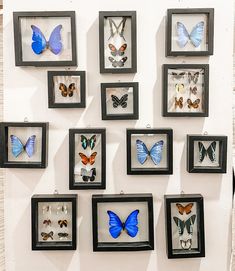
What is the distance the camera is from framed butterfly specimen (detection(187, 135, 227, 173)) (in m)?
1.16

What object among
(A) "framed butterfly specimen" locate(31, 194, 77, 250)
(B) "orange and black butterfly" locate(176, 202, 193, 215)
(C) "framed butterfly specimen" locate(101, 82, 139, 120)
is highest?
(C) "framed butterfly specimen" locate(101, 82, 139, 120)

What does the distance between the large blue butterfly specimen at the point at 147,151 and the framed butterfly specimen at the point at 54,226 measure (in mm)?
270

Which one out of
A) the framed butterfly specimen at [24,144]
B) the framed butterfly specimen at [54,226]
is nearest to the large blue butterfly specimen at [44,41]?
the framed butterfly specimen at [24,144]

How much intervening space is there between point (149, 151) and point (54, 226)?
0.43 m

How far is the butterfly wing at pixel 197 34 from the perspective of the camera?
1.15m

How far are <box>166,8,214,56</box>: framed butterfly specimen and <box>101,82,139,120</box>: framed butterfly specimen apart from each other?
0.18 m

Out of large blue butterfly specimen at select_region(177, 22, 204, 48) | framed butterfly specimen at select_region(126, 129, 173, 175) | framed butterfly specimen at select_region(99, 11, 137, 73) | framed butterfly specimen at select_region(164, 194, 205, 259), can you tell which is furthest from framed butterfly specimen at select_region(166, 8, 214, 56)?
framed butterfly specimen at select_region(164, 194, 205, 259)

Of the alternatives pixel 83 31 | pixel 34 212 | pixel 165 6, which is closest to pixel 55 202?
pixel 34 212

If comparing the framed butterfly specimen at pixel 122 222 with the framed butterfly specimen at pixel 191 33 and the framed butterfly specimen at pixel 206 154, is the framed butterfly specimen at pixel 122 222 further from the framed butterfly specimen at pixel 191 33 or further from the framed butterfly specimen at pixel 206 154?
the framed butterfly specimen at pixel 191 33

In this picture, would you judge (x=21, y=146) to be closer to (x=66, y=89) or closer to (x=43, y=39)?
(x=66, y=89)

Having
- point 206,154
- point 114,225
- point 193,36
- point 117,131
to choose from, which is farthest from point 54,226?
point 193,36

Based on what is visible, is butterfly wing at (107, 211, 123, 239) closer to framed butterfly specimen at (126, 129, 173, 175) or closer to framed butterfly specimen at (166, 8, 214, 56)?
framed butterfly specimen at (126, 129, 173, 175)

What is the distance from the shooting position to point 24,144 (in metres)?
1.18

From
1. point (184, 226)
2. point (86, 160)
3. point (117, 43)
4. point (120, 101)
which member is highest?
point (117, 43)
